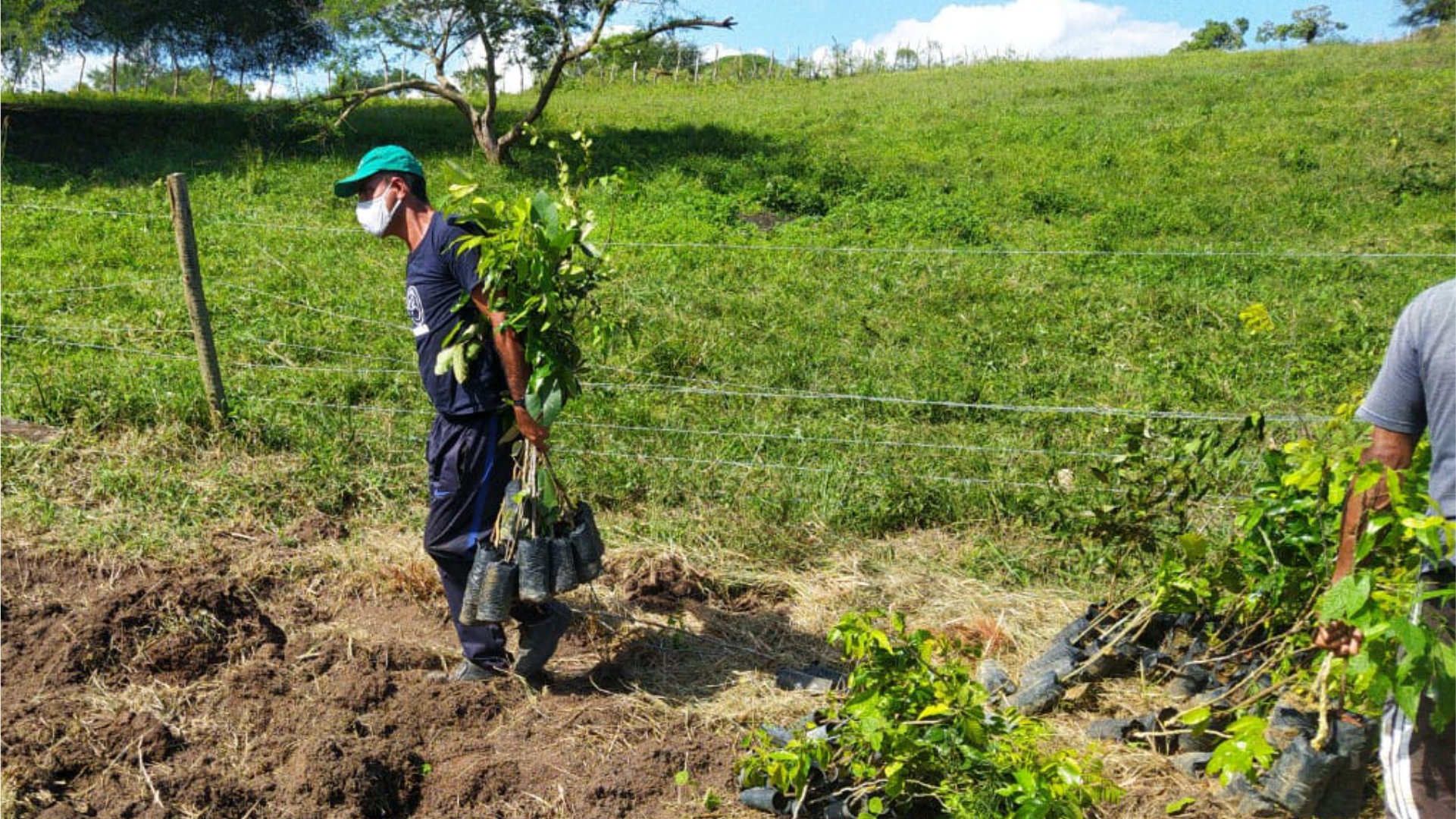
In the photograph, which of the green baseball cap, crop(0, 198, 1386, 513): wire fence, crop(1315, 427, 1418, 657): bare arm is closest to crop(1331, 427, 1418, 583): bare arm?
crop(1315, 427, 1418, 657): bare arm

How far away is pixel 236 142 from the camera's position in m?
16.4

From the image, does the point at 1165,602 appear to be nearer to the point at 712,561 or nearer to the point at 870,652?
the point at 870,652

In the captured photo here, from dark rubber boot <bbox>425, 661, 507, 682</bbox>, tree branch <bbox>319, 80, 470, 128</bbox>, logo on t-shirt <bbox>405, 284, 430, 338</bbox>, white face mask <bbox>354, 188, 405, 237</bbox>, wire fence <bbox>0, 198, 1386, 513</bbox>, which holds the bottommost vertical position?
dark rubber boot <bbox>425, 661, 507, 682</bbox>

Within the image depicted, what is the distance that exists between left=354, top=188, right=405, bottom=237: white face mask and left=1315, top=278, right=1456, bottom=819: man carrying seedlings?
9.92 ft

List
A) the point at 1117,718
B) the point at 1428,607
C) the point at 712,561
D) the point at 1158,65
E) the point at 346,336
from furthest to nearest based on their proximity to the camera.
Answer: the point at 1158,65 < the point at 346,336 < the point at 712,561 < the point at 1117,718 < the point at 1428,607

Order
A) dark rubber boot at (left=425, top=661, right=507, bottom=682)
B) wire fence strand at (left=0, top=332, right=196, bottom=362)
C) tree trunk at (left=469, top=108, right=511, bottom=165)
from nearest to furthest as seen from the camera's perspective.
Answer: dark rubber boot at (left=425, top=661, right=507, bottom=682)
wire fence strand at (left=0, top=332, right=196, bottom=362)
tree trunk at (left=469, top=108, right=511, bottom=165)

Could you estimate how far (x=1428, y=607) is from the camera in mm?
2545

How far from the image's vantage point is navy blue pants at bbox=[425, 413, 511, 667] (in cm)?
391

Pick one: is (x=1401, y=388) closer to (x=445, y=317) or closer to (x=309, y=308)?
(x=445, y=317)

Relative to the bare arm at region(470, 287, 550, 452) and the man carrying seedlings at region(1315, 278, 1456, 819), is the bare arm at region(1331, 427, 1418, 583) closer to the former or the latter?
the man carrying seedlings at region(1315, 278, 1456, 819)

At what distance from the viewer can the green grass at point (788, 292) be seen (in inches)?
228

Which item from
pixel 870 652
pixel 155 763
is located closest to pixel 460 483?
pixel 155 763

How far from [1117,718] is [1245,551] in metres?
0.68

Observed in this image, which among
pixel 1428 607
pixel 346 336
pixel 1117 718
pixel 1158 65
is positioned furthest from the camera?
pixel 1158 65
